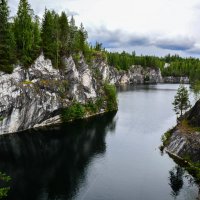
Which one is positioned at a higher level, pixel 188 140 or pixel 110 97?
pixel 110 97

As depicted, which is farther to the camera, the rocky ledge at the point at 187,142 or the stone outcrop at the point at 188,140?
the stone outcrop at the point at 188,140

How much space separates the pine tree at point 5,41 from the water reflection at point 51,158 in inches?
685

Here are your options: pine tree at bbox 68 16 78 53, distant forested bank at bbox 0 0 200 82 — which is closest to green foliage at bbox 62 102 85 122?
distant forested bank at bbox 0 0 200 82

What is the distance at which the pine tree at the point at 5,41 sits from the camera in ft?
240

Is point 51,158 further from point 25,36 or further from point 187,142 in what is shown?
point 25,36

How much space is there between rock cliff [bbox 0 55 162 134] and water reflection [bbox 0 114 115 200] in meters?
4.33

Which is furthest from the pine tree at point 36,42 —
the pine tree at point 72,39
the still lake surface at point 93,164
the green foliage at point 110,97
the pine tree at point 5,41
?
the green foliage at point 110,97

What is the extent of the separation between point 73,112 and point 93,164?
36431 millimetres

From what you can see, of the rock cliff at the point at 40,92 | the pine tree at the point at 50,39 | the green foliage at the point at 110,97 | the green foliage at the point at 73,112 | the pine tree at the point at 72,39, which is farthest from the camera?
the green foliage at the point at 110,97

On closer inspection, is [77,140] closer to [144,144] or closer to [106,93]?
[144,144]

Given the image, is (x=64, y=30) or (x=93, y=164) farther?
(x=64, y=30)

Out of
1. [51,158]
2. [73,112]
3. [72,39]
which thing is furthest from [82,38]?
[51,158]

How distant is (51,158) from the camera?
6141 cm

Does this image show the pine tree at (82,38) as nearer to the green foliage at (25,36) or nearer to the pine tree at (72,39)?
the pine tree at (72,39)
